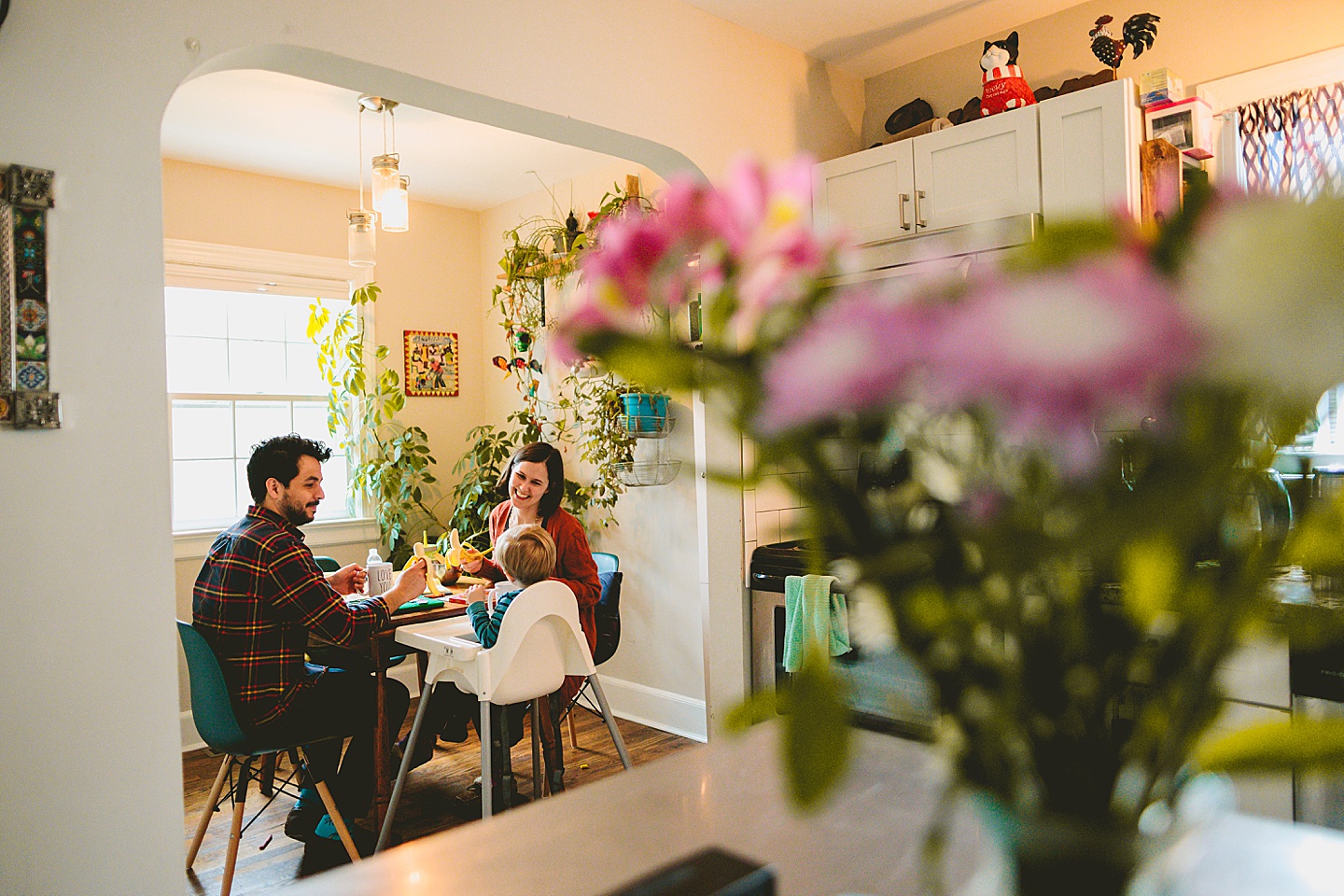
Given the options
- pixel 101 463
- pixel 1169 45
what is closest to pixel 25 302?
pixel 101 463

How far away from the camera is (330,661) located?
10.8 ft

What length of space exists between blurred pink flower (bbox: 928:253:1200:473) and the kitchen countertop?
471 mm

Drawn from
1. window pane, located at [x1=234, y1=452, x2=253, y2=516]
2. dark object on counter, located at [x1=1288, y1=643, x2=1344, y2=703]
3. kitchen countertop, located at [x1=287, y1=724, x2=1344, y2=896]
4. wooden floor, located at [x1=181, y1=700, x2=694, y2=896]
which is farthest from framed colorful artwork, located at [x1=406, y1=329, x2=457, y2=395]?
kitchen countertop, located at [x1=287, y1=724, x2=1344, y2=896]

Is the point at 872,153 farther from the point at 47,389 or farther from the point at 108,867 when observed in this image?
the point at 108,867

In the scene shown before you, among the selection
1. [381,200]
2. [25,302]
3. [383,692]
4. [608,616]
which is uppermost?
[381,200]

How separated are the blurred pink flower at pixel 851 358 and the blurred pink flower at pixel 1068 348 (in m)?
0.01

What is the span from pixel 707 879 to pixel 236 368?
4.60 meters

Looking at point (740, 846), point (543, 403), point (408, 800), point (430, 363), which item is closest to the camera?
point (740, 846)

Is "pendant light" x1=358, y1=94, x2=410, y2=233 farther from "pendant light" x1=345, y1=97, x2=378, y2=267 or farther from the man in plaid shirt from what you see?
the man in plaid shirt

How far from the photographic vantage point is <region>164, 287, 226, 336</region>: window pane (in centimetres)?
438

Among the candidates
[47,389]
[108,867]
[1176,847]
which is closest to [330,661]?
→ [108,867]

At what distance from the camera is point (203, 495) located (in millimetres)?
4441

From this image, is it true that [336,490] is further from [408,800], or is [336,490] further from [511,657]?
[511,657]

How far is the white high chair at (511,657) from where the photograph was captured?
270 centimetres
